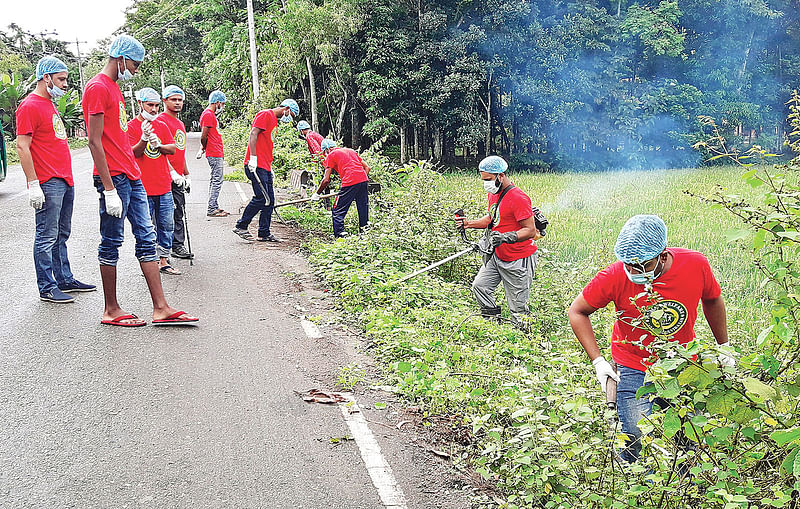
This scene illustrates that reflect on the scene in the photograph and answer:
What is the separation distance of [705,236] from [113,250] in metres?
10.5

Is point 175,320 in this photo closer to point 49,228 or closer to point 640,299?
point 49,228

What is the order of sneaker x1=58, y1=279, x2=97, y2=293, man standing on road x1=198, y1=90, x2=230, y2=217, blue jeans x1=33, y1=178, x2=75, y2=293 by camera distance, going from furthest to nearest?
man standing on road x1=198, y1=90, x2=230, y2=217 < sneaker x1=58, y1=279, x2=97, y2=293 < blue jeans x1=33, y1=178, x2=75, y2=293

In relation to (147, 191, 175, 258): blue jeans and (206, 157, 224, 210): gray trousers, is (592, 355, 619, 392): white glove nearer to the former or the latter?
(147, 191, 175, 258): blue jeans

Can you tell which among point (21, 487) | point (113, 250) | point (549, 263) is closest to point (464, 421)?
point (21, 487)

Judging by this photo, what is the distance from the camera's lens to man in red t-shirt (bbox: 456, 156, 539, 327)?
293 inches

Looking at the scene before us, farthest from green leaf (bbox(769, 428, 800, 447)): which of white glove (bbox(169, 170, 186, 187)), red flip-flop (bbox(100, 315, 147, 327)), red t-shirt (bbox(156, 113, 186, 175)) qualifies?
red t-shirt (bbox(156, 113, 186, 175))

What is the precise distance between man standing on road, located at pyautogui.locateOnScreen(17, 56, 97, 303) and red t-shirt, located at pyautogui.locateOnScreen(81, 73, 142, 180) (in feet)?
3.08

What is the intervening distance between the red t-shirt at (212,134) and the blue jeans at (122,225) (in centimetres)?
573

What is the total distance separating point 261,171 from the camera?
10570 mm

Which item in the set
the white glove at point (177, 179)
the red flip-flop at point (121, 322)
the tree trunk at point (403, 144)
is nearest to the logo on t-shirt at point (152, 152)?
the white glove at point (177, 179)

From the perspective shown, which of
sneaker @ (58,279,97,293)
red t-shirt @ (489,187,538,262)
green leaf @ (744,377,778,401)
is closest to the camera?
green leaf @ (744,377,778,401)

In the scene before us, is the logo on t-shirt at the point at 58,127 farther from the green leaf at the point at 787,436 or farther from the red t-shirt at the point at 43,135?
the green leaf at the point at 787,436

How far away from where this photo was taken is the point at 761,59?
36.5 meters

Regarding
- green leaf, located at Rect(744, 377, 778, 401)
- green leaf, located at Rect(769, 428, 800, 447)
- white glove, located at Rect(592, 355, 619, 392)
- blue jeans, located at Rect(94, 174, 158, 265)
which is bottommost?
white glove, located at Rect(592, 355, 619, 392)
